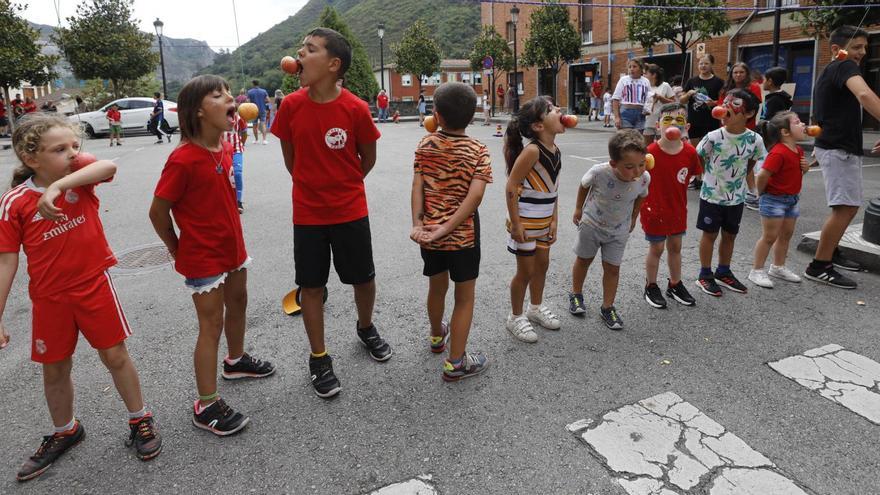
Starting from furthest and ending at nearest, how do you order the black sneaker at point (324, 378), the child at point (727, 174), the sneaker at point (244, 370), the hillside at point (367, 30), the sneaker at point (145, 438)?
the hillside at point (367, 30)
the child at point (727, 174)
the sneaker at point (244, 370)
the black sneaker at point (324, 378)
the sneaker at point (145, 438)

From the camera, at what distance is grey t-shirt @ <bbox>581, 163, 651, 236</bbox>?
150 inches

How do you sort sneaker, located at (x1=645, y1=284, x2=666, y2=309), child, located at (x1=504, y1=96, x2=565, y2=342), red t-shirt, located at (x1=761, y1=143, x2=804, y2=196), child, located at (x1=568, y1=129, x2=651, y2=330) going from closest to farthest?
child, located at (x1=504, y1=96, x2=565, y2=342)
child, located at (x1=568, y1=129, x2=651, y2=330)
sneaker, located at (x1=645, y1=284, x2=666, y2=309)
red t-shirt, located at (x1=761, y1=143, x2=804, y2=196)

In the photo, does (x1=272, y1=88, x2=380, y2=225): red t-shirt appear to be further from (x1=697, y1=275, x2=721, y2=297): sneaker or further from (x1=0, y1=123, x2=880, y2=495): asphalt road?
(x1=697, y1=275, x2=721, y2=297): sneaker

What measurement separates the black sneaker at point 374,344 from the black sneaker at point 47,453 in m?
1.54

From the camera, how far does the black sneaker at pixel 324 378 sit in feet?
9.98

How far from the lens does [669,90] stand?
966 centimetres

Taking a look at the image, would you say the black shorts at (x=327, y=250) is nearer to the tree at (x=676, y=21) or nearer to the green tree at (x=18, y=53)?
the tree at (x=676, y=21)

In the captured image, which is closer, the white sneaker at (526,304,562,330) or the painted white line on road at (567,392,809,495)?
the painted white line on road at (567,392,809,495)

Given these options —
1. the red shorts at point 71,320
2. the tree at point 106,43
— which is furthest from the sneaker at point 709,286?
the tree at point 106,43

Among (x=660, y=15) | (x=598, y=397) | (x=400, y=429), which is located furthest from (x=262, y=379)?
(x=660, y=15)

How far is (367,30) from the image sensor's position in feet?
303

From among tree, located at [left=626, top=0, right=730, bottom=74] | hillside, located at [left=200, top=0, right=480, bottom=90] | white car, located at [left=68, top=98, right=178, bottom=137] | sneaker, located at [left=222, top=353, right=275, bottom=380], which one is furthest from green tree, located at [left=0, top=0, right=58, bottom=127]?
hillside, located at [left=200, top=0, right=480, bottom=90]

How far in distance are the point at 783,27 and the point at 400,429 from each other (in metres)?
21.5

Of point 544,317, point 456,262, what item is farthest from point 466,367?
point 544,317
